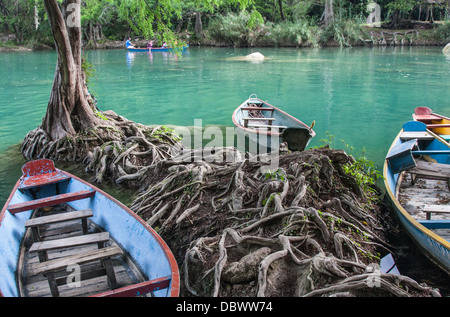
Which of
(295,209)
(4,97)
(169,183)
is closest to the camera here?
(295,209)

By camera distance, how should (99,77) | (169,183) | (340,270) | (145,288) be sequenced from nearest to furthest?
(145,288)
(340,270)
(169,183)
(99,77)

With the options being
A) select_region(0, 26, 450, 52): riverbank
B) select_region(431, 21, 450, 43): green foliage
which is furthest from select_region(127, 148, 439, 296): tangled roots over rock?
select_region(431, 21, 450, 43): green foliage

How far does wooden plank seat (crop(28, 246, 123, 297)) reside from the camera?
4.23 metres

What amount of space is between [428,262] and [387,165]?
2.60 metres

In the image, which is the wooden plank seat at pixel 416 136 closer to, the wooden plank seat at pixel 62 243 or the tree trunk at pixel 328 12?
the wooden plank seat at pixel 62 243

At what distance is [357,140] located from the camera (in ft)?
44.5

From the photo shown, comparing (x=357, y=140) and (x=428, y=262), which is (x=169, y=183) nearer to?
(x=428, y=262)

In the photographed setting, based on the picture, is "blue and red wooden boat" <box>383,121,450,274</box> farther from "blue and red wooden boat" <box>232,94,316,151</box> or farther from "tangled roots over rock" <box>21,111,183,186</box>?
"tangled roots over rock" <box>21,111,183,186</box>

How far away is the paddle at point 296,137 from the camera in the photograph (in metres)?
9.87

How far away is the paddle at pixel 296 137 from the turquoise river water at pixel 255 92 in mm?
2715

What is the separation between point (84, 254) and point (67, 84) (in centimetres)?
691

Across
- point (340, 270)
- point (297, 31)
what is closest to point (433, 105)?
point (340, 270)

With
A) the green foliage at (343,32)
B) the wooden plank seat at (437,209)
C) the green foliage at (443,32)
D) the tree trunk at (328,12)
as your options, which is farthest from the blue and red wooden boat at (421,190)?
the green foliage at (443,32)

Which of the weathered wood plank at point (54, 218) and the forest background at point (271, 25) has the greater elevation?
the forest background at point (271, 25)
